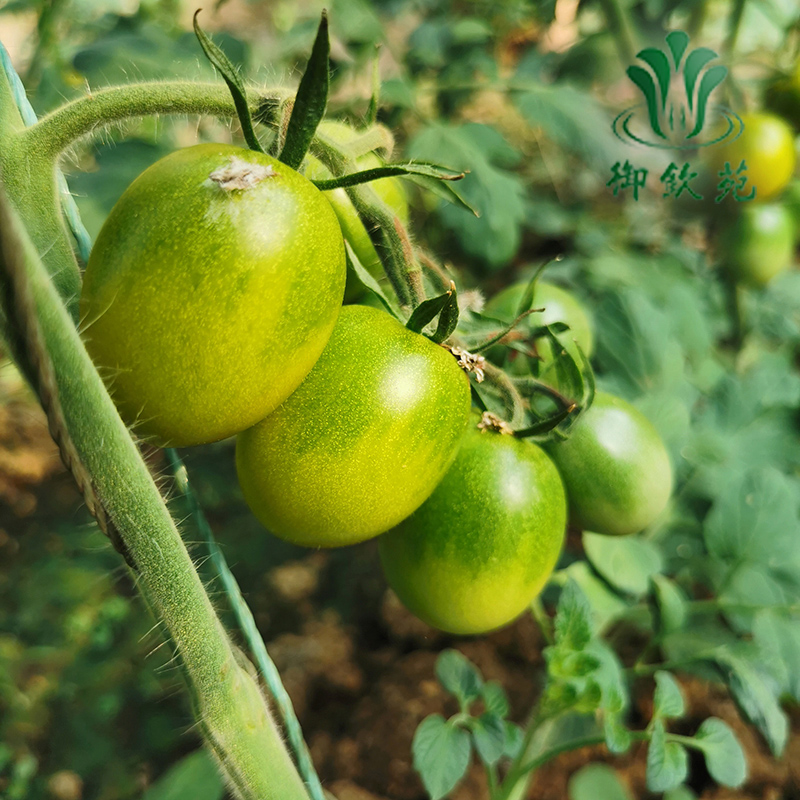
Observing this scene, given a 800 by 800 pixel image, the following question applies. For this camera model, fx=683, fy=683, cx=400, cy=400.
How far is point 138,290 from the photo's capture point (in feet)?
1.19

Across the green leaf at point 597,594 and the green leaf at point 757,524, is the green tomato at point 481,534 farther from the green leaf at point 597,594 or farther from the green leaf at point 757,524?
the green leaf at point 757,524

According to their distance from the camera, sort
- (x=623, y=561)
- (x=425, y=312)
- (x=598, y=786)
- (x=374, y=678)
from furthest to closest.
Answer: (x=374, y=678)
(x=598, y=786)
(x=623, y=561)
(x=425, y=312)

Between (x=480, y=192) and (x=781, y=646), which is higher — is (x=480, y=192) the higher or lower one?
the higher one

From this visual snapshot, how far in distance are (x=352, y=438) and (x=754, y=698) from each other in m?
0.67

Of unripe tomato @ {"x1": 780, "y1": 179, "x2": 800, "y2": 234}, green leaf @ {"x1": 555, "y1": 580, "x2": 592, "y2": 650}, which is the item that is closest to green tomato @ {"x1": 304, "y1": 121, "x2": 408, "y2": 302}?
green leaf @ {"x1": 555, "y1": 580, "x2": 592, "y2": 650}

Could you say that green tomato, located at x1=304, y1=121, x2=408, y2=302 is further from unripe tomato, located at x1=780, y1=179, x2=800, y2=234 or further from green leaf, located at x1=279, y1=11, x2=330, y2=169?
unripe tomato, located at x1=780, y1=179, x2=800, y2=234

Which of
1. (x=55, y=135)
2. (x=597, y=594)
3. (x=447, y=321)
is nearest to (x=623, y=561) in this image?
(x=597, y=594)

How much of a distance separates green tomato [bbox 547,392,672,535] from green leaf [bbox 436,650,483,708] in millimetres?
244

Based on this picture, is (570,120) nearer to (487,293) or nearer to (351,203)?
(487,293)

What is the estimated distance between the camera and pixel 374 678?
1225mm

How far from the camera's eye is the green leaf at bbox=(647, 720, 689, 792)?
0.69 m

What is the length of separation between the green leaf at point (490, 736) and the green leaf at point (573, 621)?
0.34ft

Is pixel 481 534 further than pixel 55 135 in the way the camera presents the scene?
Yes

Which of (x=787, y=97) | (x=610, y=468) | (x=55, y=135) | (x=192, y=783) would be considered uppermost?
(x=55, y=135)
